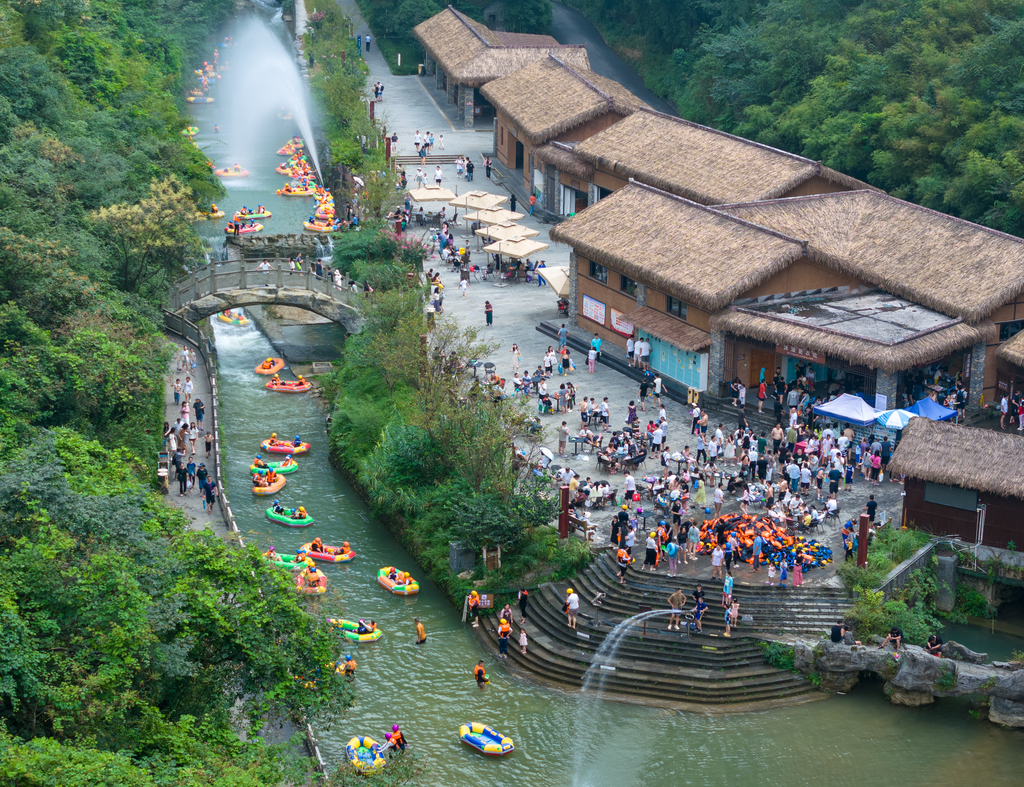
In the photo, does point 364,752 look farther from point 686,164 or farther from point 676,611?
point 686,164

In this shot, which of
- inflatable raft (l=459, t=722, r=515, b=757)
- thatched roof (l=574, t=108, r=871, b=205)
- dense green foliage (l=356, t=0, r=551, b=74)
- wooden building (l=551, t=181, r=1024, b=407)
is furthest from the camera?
dense green foliage (l=356, t=0, r=551, b=74)

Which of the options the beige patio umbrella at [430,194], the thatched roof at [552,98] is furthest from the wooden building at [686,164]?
the beige patio umbrella at [430,194]

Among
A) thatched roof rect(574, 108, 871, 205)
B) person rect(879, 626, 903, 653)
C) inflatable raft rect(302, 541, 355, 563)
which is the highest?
thatched roof rect(574, 108, 871, 205)

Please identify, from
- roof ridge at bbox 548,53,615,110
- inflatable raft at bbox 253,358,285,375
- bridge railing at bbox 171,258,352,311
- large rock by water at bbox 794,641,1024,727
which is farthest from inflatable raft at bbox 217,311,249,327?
large rock by water at bbox 794,641,1024,727

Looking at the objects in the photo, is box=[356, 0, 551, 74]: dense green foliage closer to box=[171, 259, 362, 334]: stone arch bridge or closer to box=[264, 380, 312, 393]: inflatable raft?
box=[171, 259, 362, 334]: stone arch bridge

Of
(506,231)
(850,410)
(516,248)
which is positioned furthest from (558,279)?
(850,410)

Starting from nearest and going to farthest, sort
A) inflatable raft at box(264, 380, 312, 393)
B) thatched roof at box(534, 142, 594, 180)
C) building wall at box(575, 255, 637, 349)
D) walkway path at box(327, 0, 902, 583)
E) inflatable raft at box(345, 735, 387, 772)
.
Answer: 1. inflatable raft at box(345, 735, 387, 772)
2. walkway path at box(327, 0, 902, 583)
3. building wall at box(575, 255, 637, 349)
4. inflatable raft at box(264, 380, 312, 393)
5. thatched roof at box(534, 142, 594, 180)
